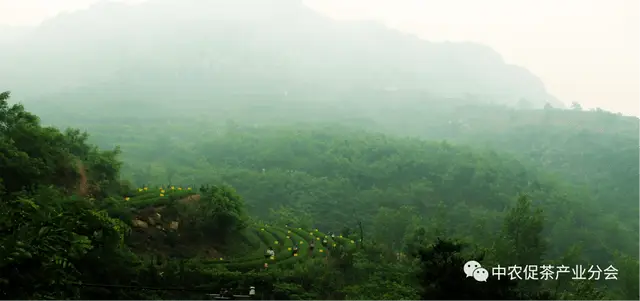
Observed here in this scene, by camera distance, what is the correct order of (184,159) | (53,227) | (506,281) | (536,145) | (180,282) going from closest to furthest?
(53,227), (506,281), (180,282), (184,159), (536,145)

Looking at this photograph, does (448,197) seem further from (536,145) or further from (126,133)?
(126,133)

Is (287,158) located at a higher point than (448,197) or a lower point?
higher

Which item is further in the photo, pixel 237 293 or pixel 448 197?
pixel 448 197

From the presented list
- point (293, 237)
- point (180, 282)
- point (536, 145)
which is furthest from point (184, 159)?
point (536, 145)

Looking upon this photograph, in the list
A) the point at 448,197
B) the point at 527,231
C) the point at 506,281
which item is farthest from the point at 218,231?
the point at 448,197

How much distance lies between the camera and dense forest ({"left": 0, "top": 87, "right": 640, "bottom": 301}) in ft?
59.1

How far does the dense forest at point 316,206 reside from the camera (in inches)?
709

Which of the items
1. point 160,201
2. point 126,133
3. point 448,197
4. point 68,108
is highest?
point 68,108

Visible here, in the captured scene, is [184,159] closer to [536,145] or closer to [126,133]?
[126,133]

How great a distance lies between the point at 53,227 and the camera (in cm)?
1073

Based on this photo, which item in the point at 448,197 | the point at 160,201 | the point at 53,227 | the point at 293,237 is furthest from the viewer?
the point at 448,197

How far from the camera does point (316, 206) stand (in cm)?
8112

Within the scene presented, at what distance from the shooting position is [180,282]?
22109mm

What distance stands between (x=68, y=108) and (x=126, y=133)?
32431 millimetres
